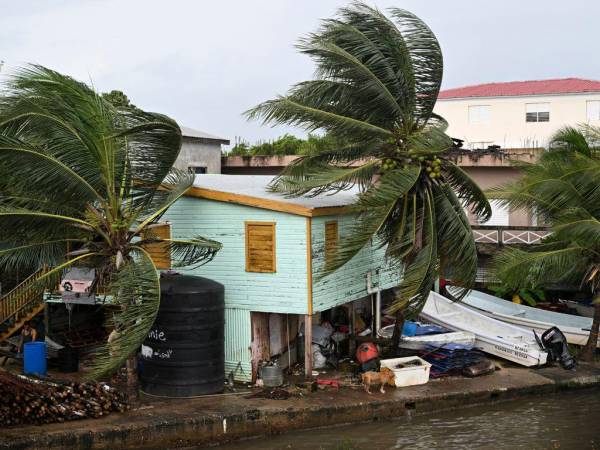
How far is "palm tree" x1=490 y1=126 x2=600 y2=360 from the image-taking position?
21562mm

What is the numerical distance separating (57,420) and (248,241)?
5.84m

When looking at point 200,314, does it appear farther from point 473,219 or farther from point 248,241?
point 473,219

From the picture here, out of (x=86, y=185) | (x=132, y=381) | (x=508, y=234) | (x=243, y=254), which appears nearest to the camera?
(x=86, y=185)

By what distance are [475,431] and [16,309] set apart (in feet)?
40.3

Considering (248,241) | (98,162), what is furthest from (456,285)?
(98,162)

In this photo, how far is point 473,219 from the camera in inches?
1292

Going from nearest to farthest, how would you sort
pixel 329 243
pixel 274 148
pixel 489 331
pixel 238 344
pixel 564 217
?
pixel 238 344 → pixel 329 243 → pixel 564 217 → pixel 489 331 → pixel 274 148

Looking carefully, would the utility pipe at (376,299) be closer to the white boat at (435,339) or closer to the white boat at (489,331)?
the white boat at (435,339)

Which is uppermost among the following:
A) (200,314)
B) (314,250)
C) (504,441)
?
(314,250)

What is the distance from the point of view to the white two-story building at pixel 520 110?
3947 cm

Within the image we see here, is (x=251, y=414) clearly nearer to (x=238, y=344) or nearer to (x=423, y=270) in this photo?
(x=238, y=344)

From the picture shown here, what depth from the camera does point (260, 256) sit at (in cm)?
1923

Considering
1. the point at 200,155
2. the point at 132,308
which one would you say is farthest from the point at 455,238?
the point at 200,155

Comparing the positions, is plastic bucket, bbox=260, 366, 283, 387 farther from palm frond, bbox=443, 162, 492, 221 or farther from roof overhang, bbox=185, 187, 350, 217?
palm frond, bbox=443, 162, 492, 221
